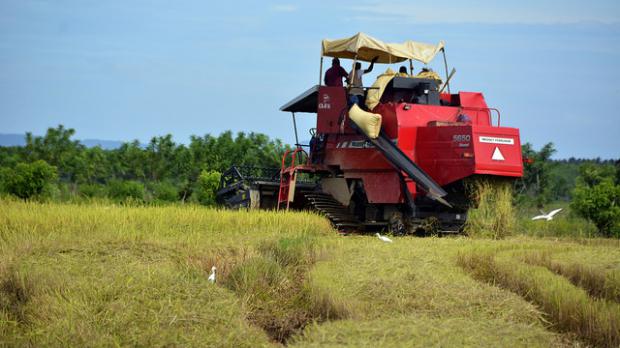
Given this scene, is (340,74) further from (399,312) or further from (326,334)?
(326,334)

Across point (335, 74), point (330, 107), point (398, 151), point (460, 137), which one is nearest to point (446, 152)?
point (460, 137)

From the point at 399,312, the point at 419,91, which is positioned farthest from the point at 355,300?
the point at 419,91

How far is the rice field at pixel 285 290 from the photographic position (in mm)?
7086

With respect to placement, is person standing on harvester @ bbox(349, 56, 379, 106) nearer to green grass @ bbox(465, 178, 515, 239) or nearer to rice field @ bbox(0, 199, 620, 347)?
green grass @ bbox(465, 178, 515, 239)

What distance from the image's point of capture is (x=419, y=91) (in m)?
14.9

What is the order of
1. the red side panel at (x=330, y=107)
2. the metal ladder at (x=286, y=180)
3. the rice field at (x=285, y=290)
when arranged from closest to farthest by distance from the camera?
the rice field at (x=285, y=290), the red side panel at (x=330, y=107), the metal ladder at (x=286, y=180)

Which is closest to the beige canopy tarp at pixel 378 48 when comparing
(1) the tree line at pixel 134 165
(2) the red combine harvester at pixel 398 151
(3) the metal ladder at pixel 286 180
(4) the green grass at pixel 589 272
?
(2) the red combine harvester at pixel 398 151

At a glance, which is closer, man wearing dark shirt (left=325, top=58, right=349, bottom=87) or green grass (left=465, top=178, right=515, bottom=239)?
green grass (left=465, top=178, right=515, bottom=239)

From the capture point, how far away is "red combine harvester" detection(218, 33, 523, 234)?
1342 centimetres

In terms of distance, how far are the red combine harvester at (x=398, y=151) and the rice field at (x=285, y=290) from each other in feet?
6.85

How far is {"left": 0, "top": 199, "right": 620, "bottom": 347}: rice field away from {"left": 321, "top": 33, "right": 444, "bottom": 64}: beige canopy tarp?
4843mm

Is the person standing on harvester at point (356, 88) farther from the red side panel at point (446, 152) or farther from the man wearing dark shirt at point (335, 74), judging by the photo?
the red side panel at point (446, 152)

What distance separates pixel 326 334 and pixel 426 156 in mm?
7428

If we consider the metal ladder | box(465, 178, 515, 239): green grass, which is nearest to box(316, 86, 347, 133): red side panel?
the metal ladder
